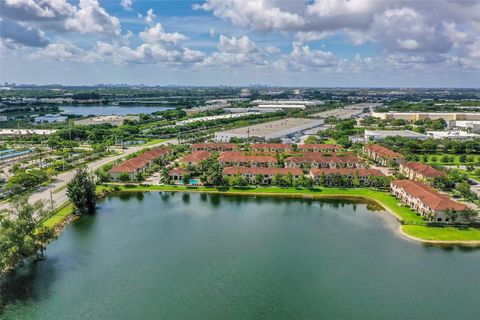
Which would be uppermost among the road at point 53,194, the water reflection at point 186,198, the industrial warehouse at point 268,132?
the industrial warehouse at point 268,132

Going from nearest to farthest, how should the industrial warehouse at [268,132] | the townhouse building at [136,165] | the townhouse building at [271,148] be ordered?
1. the townhouse building at [136,165]
2. the townhouse building at [271,148]
3. the industrial warehouse at [268,132]

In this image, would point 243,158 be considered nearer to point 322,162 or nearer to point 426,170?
point 322,162

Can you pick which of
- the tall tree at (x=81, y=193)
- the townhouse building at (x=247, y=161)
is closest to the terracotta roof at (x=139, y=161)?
the townhouse building at (x=247, y=161)

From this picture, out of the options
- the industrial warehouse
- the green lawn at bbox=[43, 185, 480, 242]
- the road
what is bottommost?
the green lawn at bbox=[43, 185, 480, 242]

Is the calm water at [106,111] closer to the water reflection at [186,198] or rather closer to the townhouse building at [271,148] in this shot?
the townhouse building at [271,148]

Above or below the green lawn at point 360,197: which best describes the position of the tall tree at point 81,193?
above

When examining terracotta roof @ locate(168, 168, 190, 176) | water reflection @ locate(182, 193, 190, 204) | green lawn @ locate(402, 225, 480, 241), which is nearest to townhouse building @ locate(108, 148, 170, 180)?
terracotta roof @ locate(168, 168, 190, 176)

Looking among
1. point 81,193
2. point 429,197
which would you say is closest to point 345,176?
point 429,197

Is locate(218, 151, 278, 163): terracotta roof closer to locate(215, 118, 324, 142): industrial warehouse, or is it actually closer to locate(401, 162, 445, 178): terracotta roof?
locate(401, 162, 445, 178): terracotta roof
